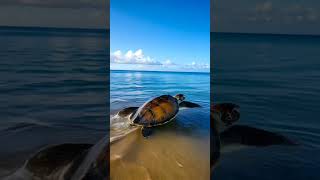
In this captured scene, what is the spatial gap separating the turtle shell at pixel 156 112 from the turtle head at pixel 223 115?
1.35 meters

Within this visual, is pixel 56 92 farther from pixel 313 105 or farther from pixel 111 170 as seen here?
pixel 111 170

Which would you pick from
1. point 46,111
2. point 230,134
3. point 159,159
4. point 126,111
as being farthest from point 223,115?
point 46,111

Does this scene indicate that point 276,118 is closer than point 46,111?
Yes

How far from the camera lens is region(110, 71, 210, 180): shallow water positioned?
13.9 ft

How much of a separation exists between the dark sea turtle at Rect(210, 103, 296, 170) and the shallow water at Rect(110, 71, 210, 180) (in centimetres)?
111

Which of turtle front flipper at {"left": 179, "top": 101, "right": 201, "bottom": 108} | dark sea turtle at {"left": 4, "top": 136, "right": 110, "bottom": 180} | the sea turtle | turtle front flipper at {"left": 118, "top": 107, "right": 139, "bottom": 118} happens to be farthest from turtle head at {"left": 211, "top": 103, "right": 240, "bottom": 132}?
dark sea turtle at {"left": 4, "top": 136, "right": 110, "bottom": 180}

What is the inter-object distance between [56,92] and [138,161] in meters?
10.0

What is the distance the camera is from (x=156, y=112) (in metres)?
4.83

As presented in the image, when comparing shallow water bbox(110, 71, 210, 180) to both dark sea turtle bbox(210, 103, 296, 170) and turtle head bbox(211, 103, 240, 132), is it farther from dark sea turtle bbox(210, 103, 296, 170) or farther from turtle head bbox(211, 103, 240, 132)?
turtle head bbox(211, 103, 240, 132)

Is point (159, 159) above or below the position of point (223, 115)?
below

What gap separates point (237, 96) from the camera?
13000 millimetres

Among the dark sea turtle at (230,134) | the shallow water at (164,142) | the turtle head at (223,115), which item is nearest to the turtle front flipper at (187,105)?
the shallow water at (164,142)

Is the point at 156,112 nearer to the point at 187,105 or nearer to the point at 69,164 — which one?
the point at 187,105

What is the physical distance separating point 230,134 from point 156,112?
2298 millimetres
